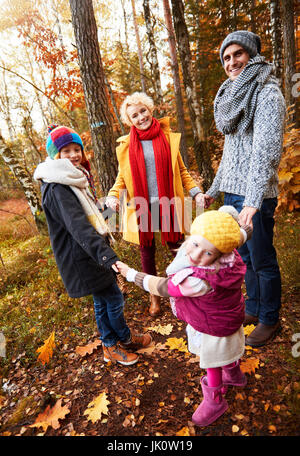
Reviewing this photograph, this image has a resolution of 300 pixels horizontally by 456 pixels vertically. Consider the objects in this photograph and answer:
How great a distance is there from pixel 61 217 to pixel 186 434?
1968mm

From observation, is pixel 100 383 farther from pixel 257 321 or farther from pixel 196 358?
pixel 257 321

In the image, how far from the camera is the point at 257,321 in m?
2.95

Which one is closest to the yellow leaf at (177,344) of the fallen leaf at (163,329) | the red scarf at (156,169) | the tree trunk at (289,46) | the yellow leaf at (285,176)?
the fallen leaf at (163,329)

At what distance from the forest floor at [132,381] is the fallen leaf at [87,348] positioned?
0.01m

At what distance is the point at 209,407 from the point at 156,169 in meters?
2.29

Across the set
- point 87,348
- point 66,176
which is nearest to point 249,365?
point 87,348

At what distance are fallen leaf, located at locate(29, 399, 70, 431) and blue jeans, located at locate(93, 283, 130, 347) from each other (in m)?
0.67

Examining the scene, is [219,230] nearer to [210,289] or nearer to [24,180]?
[210,289]

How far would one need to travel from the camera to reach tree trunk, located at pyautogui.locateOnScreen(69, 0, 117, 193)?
4383 millimetres

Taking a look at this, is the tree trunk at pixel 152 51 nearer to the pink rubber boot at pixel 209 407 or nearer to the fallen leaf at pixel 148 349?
the fallen leaf at pixel 148 349

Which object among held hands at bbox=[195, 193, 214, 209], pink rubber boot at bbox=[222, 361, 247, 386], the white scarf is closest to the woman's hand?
the white scarf

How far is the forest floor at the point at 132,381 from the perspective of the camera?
6.87 feet

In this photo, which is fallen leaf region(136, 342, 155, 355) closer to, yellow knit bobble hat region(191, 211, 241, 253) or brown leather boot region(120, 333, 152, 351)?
brown leather boot region(120, 333, 152, 351)

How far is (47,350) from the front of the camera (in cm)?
304
